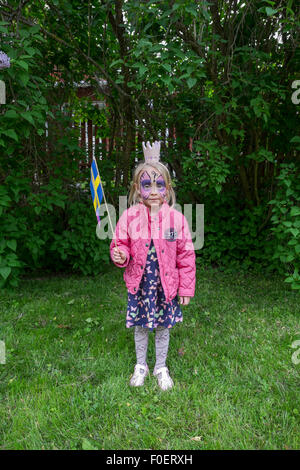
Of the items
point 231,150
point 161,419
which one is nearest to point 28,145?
point 231,150

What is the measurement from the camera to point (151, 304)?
2.24m

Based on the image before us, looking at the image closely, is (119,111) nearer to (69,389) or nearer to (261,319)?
(261,319)

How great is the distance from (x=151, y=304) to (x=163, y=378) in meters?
0.51

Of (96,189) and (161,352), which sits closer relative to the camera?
(96,189)

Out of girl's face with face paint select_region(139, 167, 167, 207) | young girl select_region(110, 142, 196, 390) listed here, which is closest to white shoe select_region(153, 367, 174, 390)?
young girl select_region(110, 142, 196, 390)

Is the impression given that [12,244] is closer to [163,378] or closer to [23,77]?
[23,77]

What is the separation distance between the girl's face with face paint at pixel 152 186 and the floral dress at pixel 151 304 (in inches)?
11.0

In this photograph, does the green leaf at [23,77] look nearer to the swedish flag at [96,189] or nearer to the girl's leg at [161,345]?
the swedish flag at [96,189]

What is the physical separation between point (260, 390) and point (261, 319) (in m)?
1.09

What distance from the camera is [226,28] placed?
4.02m

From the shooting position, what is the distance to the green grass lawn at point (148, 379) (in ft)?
6.06

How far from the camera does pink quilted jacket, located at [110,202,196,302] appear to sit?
2.21 metres

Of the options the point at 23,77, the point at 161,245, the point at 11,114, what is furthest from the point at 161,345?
the point at 23,77

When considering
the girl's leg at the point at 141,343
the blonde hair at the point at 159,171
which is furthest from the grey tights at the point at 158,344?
the blonde hair at the point at 159,171
